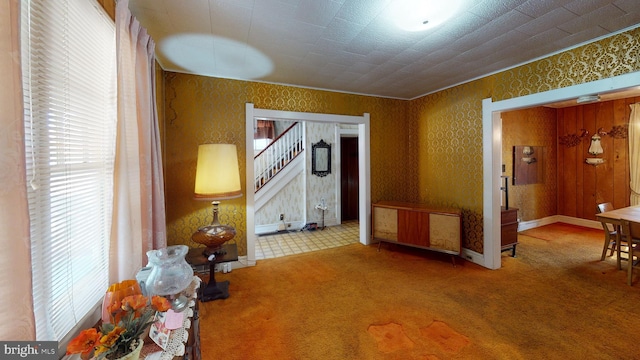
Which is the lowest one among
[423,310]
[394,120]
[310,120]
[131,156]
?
[423,310]

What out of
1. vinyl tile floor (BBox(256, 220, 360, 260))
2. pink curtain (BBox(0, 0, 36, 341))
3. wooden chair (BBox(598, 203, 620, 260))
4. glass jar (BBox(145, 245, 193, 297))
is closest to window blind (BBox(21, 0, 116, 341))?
pink curtain (BBox(0, 0, 36, 341))

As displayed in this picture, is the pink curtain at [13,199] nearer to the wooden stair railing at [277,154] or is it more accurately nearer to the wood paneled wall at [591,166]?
the wooden stair railing at [277,154]

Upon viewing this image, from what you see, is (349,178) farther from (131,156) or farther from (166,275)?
(166,275)

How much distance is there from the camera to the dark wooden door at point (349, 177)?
630 cm

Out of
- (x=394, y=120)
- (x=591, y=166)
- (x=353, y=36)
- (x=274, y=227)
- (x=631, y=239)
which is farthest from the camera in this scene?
(x=274, y=227)

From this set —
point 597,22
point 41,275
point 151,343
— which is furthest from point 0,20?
point 597,22

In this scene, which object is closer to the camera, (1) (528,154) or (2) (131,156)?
(2) (131,156)

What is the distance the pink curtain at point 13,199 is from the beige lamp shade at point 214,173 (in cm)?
172

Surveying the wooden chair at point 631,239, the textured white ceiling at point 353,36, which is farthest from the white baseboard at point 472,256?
the textured white ceiling at point 353,36

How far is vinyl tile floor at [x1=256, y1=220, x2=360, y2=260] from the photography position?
4.14m

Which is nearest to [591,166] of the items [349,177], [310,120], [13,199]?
[349,177]

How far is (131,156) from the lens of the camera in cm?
159

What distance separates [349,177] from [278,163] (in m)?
1.83

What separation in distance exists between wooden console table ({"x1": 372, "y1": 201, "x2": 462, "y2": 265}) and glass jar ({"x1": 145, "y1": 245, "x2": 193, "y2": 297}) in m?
3.10
